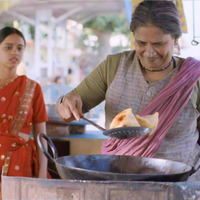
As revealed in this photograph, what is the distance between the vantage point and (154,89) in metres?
1.79

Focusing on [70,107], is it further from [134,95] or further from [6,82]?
[6,82]

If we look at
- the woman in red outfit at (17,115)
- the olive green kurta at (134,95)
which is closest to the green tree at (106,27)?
the woman in red outfit at (17,115)

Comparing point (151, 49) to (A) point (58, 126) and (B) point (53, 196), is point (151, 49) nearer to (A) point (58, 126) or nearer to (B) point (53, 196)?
(B) point (53, 196)

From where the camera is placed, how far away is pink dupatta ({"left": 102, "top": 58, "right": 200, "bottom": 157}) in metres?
1.69

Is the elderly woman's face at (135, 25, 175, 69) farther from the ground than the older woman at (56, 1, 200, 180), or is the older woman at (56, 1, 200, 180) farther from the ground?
the elderly woman's face at (135, 25, 175, 69)

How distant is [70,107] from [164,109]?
0.47 m

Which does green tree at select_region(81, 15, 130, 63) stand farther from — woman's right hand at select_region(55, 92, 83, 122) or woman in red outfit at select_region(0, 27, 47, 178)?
woman's right hand at select_region(55, 92, 83, 122)

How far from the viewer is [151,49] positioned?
1.67 metres

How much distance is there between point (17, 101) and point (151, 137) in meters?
1.18

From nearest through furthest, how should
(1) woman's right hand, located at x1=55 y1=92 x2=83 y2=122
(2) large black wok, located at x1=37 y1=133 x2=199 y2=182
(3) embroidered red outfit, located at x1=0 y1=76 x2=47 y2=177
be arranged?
(2) large black wok, located at x1=37 y1=133 x2=199 y2=182
(1) woman's right hand, located at x1=55 y1=92 x2=83 y2=122
(3) embroidered red outfit, located at x1=0 y1=76 x2=47 y2=177

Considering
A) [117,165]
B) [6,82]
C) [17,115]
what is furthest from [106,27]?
[117,165]

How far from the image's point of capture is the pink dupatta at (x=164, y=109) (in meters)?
1.69

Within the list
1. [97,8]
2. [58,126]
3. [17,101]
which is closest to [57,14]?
[97,8]

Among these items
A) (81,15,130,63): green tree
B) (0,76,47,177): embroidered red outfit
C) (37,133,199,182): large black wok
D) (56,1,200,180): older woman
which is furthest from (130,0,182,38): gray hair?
(81,15,130,63): green tree
